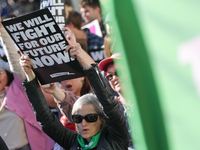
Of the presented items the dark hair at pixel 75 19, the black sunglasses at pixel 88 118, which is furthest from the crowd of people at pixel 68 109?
the dark hair at pixel 75 19

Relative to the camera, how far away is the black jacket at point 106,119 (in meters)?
1.59

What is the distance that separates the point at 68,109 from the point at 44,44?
Answer: 28.4 inches

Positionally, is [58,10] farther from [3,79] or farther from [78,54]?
[78,54]

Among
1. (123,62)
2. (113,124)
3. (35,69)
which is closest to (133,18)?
(123,62)

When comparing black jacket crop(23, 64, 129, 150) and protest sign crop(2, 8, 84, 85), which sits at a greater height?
protest sign crop(2, 8, 84, 85)

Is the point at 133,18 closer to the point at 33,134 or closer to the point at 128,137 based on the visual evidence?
the point at 128,137

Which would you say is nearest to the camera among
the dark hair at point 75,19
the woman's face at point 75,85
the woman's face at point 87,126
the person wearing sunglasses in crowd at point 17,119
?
the woman's face at point 87,126

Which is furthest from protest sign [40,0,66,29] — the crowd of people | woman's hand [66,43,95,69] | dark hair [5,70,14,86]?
woman's hand [66,43,95,69]

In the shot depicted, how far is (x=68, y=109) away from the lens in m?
2.22

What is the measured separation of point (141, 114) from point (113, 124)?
1199 mm

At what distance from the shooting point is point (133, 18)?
443mm

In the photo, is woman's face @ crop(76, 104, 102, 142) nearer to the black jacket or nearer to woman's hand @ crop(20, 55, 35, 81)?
the black jacket

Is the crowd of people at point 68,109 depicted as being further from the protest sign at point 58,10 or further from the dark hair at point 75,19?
the dark hair at point 75,19

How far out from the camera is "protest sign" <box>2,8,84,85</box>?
164 centimetres
